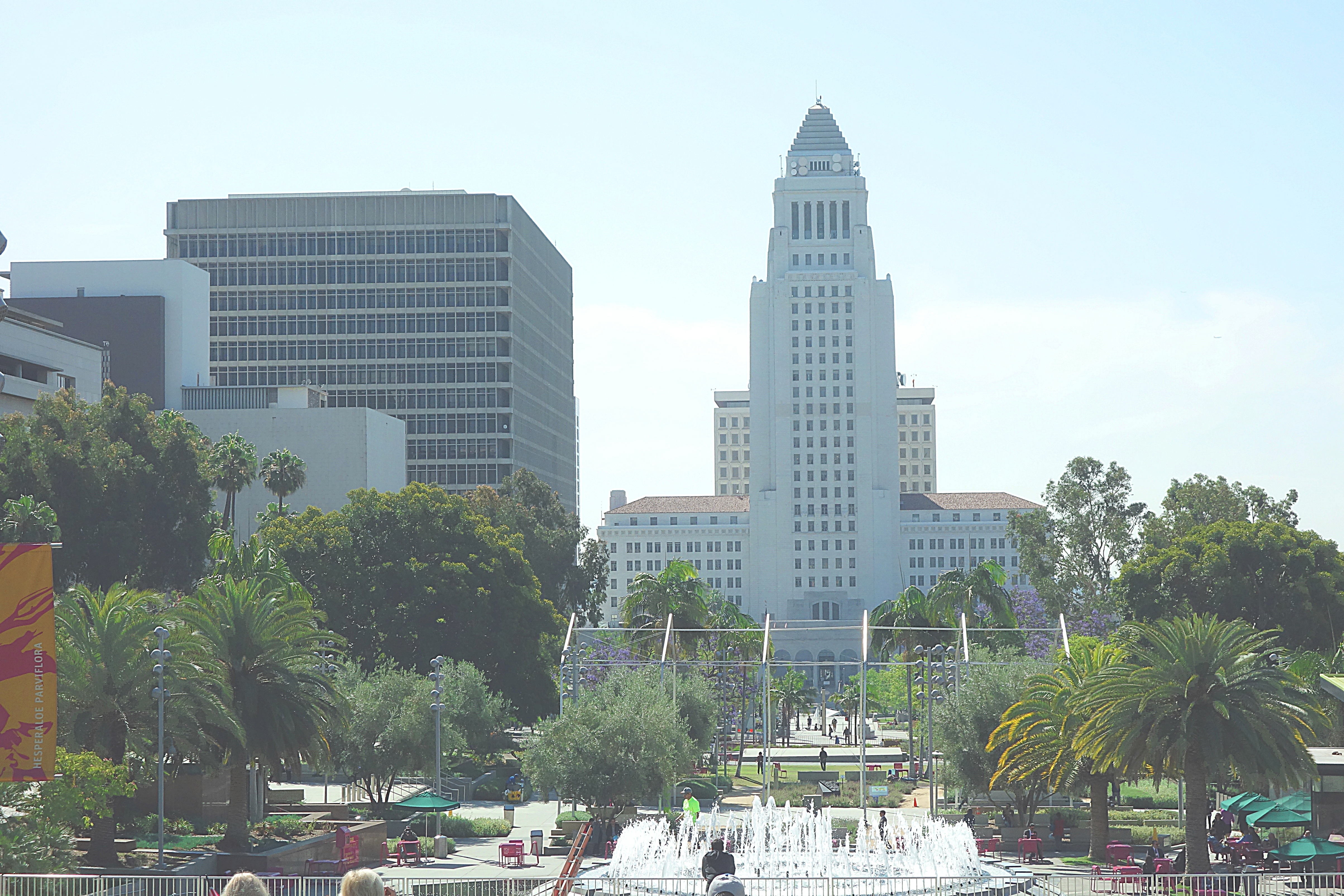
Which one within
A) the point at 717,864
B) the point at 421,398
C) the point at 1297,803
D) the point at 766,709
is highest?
the point at 421,398

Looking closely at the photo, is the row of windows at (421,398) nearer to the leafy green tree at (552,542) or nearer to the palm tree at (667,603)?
the leafy green tree at (552,542)

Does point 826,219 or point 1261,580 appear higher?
point 826,219

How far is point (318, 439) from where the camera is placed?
383 ft

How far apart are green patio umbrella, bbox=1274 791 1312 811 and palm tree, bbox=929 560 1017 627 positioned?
50.3m

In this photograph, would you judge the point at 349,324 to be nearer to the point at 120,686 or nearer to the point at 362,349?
the point at 362,349

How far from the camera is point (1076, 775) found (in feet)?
131

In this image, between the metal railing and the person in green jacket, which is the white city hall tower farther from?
the metal railing

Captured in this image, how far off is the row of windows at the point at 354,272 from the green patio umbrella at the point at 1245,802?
11185 cm

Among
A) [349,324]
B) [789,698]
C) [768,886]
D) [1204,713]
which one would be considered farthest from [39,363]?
[349,324]

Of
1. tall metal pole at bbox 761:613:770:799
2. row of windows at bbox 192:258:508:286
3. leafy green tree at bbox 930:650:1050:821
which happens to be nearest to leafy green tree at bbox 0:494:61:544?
tall metal pole at bbox 761:613:770:799

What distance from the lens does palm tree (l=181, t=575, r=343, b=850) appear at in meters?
39.3

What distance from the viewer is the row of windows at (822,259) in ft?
640

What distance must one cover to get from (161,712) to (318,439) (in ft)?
273

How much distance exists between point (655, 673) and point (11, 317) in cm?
3844
